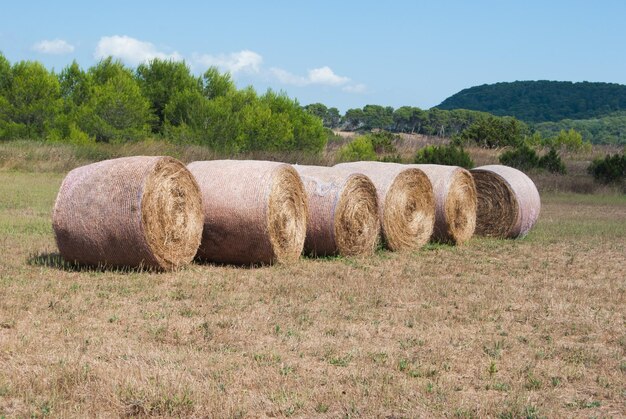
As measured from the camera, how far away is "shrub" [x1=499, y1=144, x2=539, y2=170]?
3791 cm

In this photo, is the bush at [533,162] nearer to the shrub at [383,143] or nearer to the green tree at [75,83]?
the shrub at [383,143]

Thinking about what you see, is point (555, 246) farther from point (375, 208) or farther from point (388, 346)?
point (388, 346)

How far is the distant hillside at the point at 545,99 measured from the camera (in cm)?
15650

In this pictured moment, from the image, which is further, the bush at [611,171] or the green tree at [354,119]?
the green tree at [354,119]

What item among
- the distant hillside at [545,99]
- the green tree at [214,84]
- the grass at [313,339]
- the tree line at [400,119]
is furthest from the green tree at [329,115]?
the grass at [313,339]

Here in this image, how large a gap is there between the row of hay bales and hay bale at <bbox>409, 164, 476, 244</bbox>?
4 centimetres

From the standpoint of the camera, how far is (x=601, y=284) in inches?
437

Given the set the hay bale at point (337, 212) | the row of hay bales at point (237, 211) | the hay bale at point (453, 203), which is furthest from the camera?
the hay bale at point (453, 203)

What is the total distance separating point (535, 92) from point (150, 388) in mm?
173147

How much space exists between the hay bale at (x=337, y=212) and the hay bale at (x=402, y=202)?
44 cm

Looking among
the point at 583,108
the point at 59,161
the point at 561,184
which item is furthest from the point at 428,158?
the point at 583,108

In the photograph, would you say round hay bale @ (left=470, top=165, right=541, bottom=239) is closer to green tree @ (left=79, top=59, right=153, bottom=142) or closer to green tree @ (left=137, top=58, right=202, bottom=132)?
green tree @ (left=79, top=59, right=153, bottom=142)

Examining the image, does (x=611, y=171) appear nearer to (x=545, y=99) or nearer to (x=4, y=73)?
(x=4, y=73)

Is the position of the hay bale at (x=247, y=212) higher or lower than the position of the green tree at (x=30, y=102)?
lower
